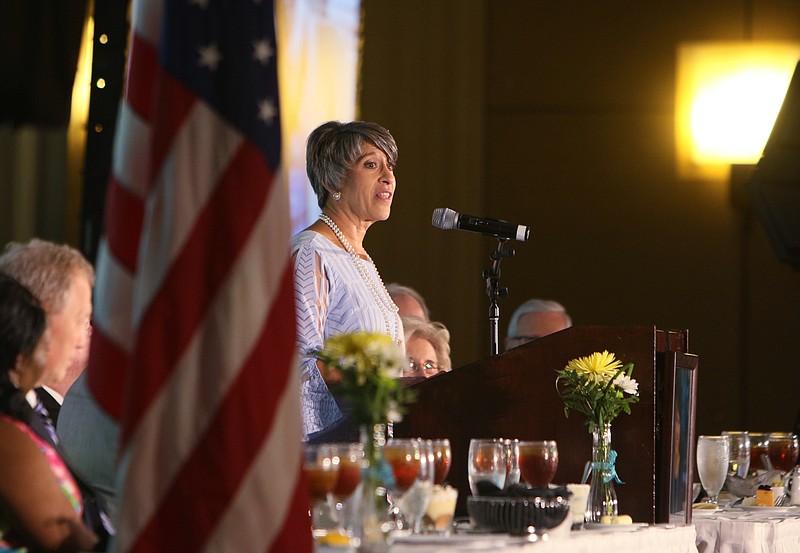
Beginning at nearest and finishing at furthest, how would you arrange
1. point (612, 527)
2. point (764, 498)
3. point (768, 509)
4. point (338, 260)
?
point (612, 527) → point (338, 260) → point (768, 509) → point (764, 498)

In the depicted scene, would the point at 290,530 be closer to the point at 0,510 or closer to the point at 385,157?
the point at 0,510

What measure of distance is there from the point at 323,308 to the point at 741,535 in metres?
1.19

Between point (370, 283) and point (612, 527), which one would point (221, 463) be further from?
point (370, 283)

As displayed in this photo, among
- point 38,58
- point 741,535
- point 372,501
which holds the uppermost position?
point 38,58

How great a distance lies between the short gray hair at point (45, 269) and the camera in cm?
256

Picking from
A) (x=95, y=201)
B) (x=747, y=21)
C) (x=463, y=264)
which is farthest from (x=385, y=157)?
(x=747, y=21)

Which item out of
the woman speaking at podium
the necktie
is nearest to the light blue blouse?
the woman speaking at podium

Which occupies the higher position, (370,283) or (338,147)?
(338,147)

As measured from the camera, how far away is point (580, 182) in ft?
22.9

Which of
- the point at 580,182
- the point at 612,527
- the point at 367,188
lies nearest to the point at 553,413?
the point at 612,527

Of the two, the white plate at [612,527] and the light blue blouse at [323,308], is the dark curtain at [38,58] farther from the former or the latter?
the white plate at [612,527]

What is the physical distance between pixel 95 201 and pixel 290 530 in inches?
159

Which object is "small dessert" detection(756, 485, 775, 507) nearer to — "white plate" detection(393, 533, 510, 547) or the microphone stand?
the microphone stand

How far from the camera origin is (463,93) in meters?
7.00
